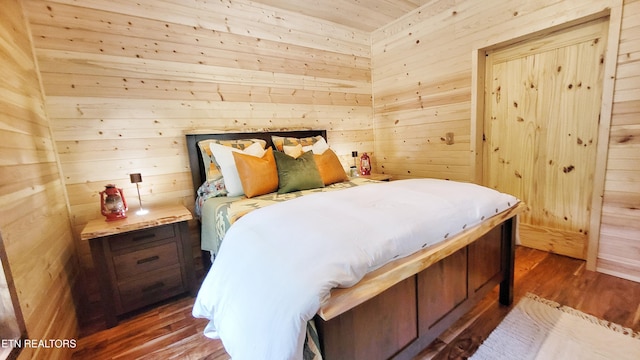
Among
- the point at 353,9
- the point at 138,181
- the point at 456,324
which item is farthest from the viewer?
the point at 353,9

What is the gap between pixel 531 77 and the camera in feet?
7.93

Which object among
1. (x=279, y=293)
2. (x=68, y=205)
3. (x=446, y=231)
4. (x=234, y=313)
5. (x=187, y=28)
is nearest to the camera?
(x=279, y=293)

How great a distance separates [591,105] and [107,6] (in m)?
3.87

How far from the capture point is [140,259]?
1.86 m

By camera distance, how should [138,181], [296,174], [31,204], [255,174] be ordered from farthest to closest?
[296,174] < [255,174] < [138,181] < [31,204]

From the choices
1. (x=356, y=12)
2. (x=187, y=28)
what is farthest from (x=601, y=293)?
(x=187, y=28)

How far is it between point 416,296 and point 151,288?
1.80m

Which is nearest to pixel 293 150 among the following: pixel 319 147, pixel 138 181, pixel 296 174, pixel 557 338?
pixel 319 147

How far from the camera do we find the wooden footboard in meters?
0.94

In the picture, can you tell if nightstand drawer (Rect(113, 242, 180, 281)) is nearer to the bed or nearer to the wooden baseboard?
the bed

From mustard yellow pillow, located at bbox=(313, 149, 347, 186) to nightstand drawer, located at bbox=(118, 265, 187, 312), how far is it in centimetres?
138

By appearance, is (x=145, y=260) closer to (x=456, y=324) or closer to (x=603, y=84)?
(x=456, y=324)

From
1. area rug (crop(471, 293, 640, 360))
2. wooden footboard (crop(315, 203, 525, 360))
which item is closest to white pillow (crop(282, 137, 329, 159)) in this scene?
wooden footboard (crop(315, 203, 525, 360))

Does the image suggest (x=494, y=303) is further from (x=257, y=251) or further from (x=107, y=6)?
(x=107, y=6)
